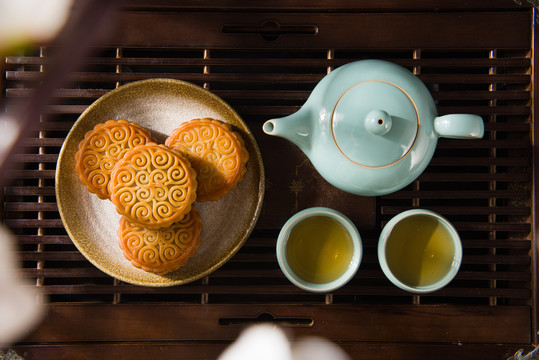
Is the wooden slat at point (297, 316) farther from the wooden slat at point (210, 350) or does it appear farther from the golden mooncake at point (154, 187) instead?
the golden mooncake at point (154, 187)

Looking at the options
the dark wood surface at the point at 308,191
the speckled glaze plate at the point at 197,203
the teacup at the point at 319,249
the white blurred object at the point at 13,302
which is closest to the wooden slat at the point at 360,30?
the dark wood surface at the point at 308,191

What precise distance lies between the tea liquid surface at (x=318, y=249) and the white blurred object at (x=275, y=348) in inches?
5.0

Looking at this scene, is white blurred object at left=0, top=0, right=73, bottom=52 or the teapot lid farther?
white blurred object at left=0, top=0, right=73, bottom=52

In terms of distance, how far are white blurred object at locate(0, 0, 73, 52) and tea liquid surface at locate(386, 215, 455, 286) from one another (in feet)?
2.40

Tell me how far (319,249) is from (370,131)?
0.93 feet

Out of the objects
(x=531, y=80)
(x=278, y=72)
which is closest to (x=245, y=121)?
(x=278, y=72)

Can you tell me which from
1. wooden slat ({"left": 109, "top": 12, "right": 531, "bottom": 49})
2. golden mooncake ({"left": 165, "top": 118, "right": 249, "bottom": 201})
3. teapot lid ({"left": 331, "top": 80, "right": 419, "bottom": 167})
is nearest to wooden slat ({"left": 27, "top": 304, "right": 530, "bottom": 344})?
golden mooncake ({"left": 165, "top": 118, "right": 249, "bottom": 201})

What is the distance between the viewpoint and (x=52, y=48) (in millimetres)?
832

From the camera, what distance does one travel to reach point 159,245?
756 millimetres

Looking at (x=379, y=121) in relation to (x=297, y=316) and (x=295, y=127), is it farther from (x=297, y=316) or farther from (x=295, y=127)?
(x=297, y=316)

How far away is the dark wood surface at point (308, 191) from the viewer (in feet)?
2.69

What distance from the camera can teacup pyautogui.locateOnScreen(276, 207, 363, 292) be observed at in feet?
2.53

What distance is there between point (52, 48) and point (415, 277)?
31.4 inches

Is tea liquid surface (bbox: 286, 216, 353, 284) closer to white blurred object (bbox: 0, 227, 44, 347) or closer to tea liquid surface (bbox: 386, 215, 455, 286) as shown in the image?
tea liquid surface (bbox: 386, 215, 455, 286)
